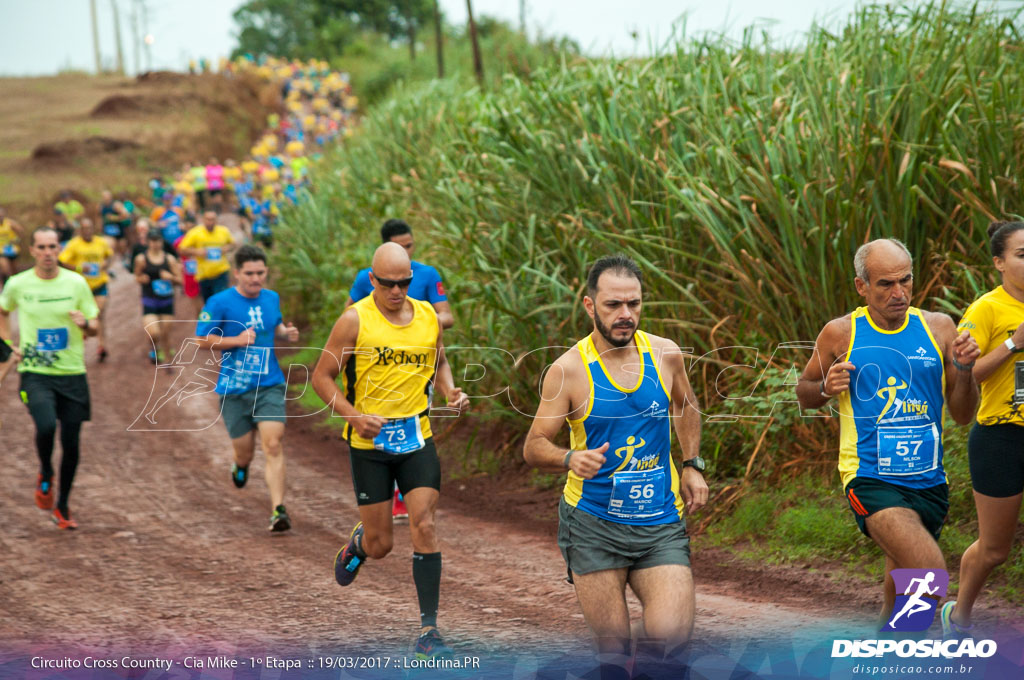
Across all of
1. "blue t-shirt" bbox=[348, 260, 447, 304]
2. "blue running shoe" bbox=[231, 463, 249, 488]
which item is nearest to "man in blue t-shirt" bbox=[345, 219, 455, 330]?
"blue t-shirt" bbox=[348, 260, 447, 304]

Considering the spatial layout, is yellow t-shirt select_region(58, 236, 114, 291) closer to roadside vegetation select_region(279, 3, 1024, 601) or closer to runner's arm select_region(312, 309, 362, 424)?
roadside vegetation select_region(279, 3, 1024, 601)

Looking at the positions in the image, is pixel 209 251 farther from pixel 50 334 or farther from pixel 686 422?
pixel 686 422

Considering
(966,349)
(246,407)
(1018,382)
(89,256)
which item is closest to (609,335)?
(966,349)

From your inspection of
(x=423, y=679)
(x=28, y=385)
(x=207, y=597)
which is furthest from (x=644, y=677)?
(x=28, y=385)

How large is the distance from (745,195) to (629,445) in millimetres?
4383

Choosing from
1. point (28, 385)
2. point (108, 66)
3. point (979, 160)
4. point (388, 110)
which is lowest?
point (28, 385)

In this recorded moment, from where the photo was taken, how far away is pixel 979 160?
293 inches

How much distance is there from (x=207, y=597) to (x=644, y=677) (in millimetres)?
3762

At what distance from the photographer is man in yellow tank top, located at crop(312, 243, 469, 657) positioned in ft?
18.6

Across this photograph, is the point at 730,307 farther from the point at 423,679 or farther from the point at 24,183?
the point at 24,183

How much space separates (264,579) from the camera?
7.14 meters

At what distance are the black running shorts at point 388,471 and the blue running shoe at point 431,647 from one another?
0.82 m

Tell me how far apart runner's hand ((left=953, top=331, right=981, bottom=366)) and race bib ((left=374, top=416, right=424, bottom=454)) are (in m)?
2.86

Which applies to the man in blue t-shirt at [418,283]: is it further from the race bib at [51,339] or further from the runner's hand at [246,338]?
the race bib at [51,339]
